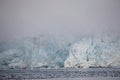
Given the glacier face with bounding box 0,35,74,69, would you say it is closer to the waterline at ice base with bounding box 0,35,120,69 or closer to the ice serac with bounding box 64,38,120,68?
the waterline at ice base with bounding box 0,35,120,69

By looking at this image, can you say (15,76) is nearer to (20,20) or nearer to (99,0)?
(20,20)

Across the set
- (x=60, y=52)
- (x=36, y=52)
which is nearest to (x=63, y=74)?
(x=60, y=52)

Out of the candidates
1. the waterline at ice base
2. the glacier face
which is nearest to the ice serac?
the waterline at ice base

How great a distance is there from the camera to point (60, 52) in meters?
2.96

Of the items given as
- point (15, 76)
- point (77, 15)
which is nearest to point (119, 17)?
point (77, 15)

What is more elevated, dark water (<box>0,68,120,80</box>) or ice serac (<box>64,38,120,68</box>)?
ice serac (<box>64,38,120,68</box>)

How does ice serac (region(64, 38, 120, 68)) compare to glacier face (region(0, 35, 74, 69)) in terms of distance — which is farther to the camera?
ice serac (region(64, 38, 120, 68))

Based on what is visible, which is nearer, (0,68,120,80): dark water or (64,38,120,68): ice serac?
(0,68,120,80): dark water

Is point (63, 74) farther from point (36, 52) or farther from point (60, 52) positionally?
point (36, 52)

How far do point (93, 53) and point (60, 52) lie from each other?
480 mm

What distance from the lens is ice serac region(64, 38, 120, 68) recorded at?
9.75 feet

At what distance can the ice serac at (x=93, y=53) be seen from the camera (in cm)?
297

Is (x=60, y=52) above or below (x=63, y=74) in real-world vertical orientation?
above

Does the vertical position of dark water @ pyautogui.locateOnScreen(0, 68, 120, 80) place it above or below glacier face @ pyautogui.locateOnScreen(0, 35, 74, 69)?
below
